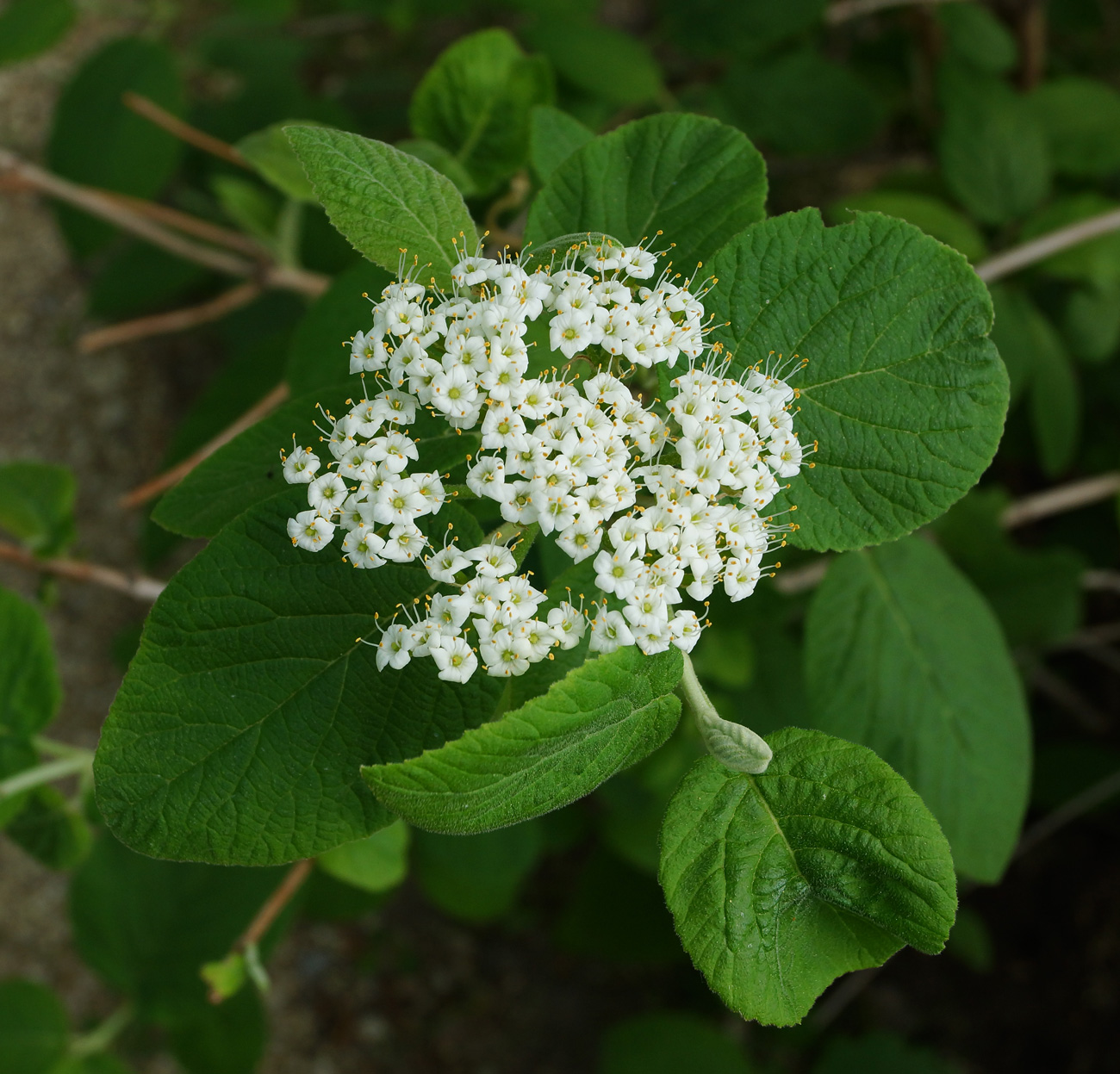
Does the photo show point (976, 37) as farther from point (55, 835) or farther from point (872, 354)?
point (55, 835)

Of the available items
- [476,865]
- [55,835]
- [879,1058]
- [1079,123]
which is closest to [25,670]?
[55,835]

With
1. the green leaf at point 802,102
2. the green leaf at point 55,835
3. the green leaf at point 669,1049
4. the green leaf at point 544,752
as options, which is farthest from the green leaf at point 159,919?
the green leaf at point 802,102

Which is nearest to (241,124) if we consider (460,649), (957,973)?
(460,649)

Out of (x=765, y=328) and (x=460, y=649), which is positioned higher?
(x=765, y=328)

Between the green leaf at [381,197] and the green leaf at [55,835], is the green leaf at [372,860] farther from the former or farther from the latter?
the green leaf at [381,197]

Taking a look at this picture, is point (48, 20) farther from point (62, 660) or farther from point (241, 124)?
point (62, 660)

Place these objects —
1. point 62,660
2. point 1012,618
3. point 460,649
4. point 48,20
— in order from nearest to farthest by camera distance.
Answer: point 460,649
point 48,20
point 1012,618
point 62,660
